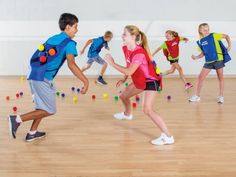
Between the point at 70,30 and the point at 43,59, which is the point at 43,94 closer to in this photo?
the point at 43,59

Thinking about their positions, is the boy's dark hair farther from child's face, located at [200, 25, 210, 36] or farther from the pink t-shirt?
child's face, located at [200, 25, 210, 36]

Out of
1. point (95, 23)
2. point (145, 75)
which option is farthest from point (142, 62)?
point (95, 23)

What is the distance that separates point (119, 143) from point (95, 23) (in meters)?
4.92

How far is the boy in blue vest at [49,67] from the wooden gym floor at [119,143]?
0.30 m

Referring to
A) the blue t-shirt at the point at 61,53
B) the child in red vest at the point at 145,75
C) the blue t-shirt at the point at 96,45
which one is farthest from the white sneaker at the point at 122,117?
the blue t-shirt at the point at 96,45

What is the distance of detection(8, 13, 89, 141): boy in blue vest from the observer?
402cm

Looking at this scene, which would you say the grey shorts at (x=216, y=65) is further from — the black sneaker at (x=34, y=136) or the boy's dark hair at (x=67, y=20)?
the black sneaker at (x=34, y=136)

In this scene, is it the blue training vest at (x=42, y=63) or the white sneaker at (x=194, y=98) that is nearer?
the blue training vest at (x=42, y=63)

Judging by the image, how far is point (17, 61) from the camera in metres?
8.70

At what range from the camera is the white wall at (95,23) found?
28.0 ft

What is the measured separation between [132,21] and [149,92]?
4.82 metres

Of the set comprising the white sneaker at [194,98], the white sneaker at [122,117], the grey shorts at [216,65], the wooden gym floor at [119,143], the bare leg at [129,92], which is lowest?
the wooden gym floor at [119,143]

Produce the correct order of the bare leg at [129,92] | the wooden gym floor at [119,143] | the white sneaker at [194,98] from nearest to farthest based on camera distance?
the wooden gym floor at [119,143], the bare leg at [129,92], the white sneaker at [194,98]

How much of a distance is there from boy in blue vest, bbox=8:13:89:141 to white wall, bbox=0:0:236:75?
4553 mm
